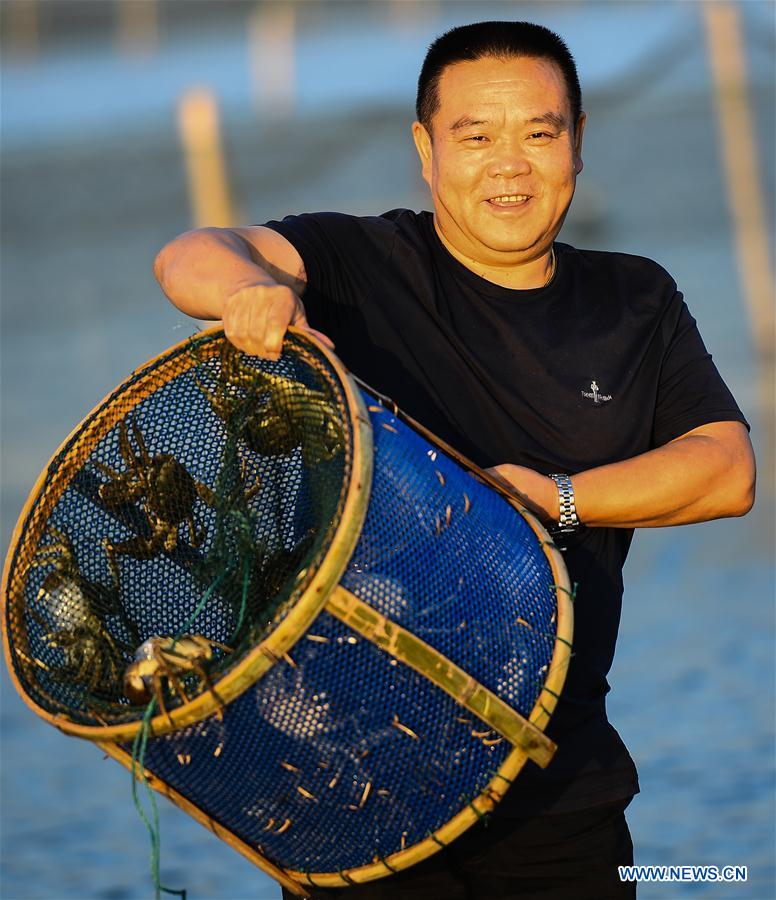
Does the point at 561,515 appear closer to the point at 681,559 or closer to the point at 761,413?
the point at 681,559

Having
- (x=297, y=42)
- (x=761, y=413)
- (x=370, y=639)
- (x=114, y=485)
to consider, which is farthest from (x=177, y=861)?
(x=297, y=42)

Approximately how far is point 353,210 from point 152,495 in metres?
16.6

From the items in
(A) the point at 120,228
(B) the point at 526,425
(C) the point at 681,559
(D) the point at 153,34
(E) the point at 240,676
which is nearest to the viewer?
(E) the point at 240,676

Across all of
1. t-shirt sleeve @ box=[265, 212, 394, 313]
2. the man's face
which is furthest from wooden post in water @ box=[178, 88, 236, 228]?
the man's face

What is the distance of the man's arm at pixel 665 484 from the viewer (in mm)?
3000

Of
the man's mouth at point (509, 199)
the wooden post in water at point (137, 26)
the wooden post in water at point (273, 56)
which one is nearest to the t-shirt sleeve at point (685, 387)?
the man's mouth at point (509, 199)

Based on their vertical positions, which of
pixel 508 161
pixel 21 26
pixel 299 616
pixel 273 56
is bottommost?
pixel 299 616

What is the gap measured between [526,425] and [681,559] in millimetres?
6140

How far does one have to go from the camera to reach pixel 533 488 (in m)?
2.99

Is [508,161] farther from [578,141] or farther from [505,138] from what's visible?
[578,141]

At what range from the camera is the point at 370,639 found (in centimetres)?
257

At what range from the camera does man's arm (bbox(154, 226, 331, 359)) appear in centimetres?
279

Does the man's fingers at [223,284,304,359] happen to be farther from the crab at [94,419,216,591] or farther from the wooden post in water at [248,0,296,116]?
the wooden post in water at [248,0,296,116]

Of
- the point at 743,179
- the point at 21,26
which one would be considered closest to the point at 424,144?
the point at 743,179
